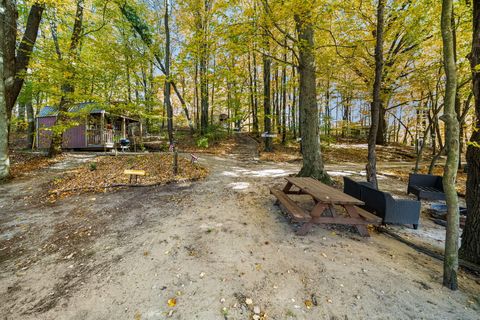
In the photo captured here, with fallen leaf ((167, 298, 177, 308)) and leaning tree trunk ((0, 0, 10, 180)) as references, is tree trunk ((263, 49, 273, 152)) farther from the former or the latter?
fallen leaf ((167, 298, 177, 308))

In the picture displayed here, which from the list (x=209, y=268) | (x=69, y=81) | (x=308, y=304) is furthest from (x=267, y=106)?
(x=308, y=304)

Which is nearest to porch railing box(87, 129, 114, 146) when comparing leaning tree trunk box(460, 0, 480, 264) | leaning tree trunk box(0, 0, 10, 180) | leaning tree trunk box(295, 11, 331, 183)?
leaning tree trunk box(0, 0, 10, 180)

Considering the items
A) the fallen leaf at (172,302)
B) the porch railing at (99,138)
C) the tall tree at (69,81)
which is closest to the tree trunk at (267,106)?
the tall tree at (69,81)

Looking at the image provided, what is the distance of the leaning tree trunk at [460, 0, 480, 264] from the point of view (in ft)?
8.87

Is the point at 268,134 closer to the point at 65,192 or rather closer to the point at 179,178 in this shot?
the point at 179,178

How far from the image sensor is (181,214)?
4.30 metres

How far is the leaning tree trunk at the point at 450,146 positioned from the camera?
2.21 metres

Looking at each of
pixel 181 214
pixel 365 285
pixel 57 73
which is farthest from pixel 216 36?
pixel 365 285

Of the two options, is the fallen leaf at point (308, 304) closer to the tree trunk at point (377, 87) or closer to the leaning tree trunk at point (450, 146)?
the leaning tree trunk at point (450, 146)

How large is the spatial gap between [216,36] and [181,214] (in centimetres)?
500

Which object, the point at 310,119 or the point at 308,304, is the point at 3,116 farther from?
the point at 308,304

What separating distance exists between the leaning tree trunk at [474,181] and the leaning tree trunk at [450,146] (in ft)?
2.43

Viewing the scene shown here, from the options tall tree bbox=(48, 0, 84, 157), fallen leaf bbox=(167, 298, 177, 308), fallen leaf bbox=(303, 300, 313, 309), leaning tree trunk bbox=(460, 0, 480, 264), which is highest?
tall tree bbox=(48, 0, 84, 157)

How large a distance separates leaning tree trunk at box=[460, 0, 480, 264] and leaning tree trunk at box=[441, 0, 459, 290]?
740 millimetres
